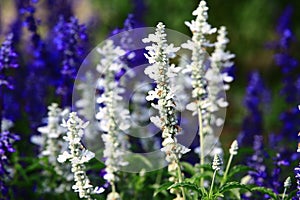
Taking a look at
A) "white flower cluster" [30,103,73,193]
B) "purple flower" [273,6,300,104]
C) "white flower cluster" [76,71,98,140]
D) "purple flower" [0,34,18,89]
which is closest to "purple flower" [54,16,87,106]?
"white flower cluster" [76,71,98,140]

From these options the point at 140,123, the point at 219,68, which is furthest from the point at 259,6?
the point at 219,68

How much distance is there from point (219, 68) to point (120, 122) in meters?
0.83

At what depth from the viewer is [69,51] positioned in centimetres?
504

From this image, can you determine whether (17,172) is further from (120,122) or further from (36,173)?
(120,122)

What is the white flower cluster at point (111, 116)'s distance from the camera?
409 centimetres

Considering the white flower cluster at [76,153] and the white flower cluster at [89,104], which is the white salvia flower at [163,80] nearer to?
the white flower cluster at [76,153]

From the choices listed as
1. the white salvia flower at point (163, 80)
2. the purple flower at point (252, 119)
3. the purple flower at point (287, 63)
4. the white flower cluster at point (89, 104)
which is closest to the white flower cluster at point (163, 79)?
the white salvia flower at point (163, 80)

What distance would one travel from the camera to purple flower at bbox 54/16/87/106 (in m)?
4.98

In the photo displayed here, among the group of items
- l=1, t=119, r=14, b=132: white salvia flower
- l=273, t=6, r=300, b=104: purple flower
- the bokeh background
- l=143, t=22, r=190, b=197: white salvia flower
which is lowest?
l=143, t=22, r=190, b=197: white salvia flower

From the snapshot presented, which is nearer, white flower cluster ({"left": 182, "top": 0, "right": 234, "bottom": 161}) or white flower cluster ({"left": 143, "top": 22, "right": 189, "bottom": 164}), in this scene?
white flower cluster ({"left": 143, "top": 22, "right": 189, "bottom": 164})

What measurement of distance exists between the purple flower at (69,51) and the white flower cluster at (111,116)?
1.52ft

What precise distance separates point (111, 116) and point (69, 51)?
1.17 m

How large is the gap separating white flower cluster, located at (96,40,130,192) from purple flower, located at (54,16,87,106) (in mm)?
463

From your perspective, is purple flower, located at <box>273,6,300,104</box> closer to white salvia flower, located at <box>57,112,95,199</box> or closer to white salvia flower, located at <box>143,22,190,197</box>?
white salvia flower, located at <box>143,22,190,197</box>
